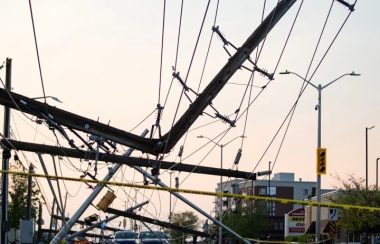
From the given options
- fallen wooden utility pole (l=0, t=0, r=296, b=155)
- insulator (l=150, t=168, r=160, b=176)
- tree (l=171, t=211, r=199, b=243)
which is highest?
fallen wooden utility pole (l=0, t=0, r=296, b=155)

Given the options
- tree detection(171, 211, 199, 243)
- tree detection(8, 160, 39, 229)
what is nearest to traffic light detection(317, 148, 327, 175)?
tree detection(171, 211, 199, 243)

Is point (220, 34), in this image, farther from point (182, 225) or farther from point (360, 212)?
point (360, 212)

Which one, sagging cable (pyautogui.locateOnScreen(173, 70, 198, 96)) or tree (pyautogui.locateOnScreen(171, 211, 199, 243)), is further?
tree (pyautogui.locateOnScreen(171, 211, 199, 243))

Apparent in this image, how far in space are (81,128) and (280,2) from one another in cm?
415

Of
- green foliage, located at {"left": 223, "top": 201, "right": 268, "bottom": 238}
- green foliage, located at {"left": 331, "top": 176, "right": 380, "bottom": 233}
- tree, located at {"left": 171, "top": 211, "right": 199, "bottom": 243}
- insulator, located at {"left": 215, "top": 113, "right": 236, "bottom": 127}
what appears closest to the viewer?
insulator, located at {"left": 215, "top": 113, "right": 236, "bottom": 127}

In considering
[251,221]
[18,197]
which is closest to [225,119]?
[18,197]

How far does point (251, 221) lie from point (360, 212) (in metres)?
31.2

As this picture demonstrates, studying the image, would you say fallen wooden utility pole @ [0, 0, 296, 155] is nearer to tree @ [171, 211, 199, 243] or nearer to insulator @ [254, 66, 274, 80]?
insulator @ [254, 66, 274, 80]

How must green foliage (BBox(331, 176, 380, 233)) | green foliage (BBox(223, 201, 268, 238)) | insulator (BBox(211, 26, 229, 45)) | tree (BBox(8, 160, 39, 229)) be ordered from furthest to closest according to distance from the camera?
green foliage (BBox(223, 201, 268, 238)) < tree (BBox(8, 160, 39, 229)) < green foliage (BBox(331, 176, 380, 233)) < insulator (BBox(211, 26, 229, 45))

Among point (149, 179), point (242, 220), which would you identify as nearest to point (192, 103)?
point (149, 179)

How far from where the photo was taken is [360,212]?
174 feet

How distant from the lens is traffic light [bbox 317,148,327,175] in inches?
1417

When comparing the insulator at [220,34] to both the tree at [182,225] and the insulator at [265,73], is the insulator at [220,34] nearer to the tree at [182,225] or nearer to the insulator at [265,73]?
the insulator at [265,73]

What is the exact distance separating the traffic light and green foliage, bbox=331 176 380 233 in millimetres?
16280
